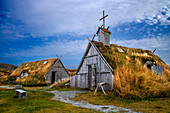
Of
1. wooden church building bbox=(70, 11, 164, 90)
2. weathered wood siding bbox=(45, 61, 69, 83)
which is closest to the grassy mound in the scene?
weathered wood siding bbox=(45, 61, 69, 83)

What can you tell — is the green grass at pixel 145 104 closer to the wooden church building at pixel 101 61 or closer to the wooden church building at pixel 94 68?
the wooden church building at pixel 101 61

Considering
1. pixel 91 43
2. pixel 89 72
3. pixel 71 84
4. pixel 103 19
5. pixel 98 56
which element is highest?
pixel 103 19

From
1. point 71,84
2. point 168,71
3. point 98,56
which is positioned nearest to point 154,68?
point 168,71

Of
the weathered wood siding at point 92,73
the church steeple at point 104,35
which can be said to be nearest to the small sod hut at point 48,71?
the weathered wood siding at point 92,73

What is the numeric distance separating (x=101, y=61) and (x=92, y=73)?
176 cm

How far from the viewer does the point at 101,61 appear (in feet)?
46.0

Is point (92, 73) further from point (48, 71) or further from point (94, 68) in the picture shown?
point (48, 71)

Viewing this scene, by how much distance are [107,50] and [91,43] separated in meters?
2.10

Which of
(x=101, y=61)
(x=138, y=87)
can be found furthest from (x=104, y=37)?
(x=138, y=87)

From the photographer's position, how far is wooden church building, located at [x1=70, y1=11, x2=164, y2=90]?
1299 centimetres

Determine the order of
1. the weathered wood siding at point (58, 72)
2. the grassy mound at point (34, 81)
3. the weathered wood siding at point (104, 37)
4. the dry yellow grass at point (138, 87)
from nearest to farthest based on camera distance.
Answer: the dry yellow grass at point (138, 87) → the weathered wood siding at point (104, 37) → the grassy mound at point (34, 81) → the weathered wood siding at point (58, 72)

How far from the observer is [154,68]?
14.5m

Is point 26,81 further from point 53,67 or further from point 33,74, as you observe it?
point 53,67

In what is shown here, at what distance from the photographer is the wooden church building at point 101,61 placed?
1299 cm
